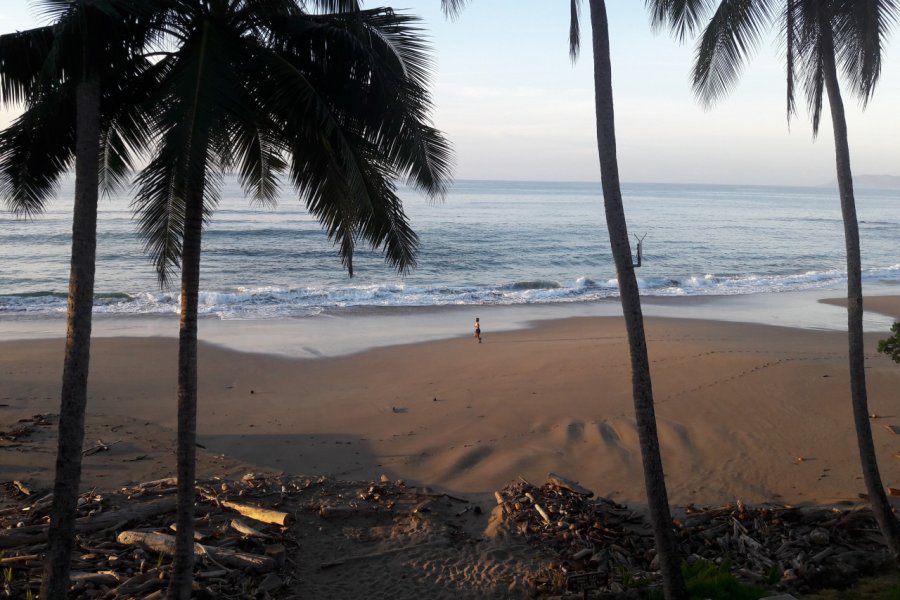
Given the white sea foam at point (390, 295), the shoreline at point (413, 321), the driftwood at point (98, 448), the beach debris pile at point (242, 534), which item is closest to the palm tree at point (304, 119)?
the beach debris pile at point (242, 534)

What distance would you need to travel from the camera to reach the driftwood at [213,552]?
6605 mm

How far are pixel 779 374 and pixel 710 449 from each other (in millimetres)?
4494

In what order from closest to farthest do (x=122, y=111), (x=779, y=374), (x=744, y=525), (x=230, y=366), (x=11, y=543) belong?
1. (x=122, y=111)
2. (x=11, y=543)
3. (x=744, y=525)
4. (x=779, y=374)
5. (x=230, y=366)

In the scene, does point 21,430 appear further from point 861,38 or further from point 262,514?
point 861,38

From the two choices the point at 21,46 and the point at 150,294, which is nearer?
the point at 21,46

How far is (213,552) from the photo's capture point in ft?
22.0

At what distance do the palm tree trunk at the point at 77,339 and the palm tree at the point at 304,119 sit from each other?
1.38ft

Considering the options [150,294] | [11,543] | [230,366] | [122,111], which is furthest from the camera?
[150,294]

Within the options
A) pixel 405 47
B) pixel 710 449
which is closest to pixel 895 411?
pixel 710 449

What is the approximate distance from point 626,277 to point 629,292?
0.11m

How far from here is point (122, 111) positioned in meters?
5.43

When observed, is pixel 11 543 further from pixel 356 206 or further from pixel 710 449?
pixel 710 449

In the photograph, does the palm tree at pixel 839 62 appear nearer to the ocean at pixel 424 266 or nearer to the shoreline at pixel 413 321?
the shoreline at pixel 413 321

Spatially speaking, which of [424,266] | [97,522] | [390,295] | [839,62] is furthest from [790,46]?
[424,266]
